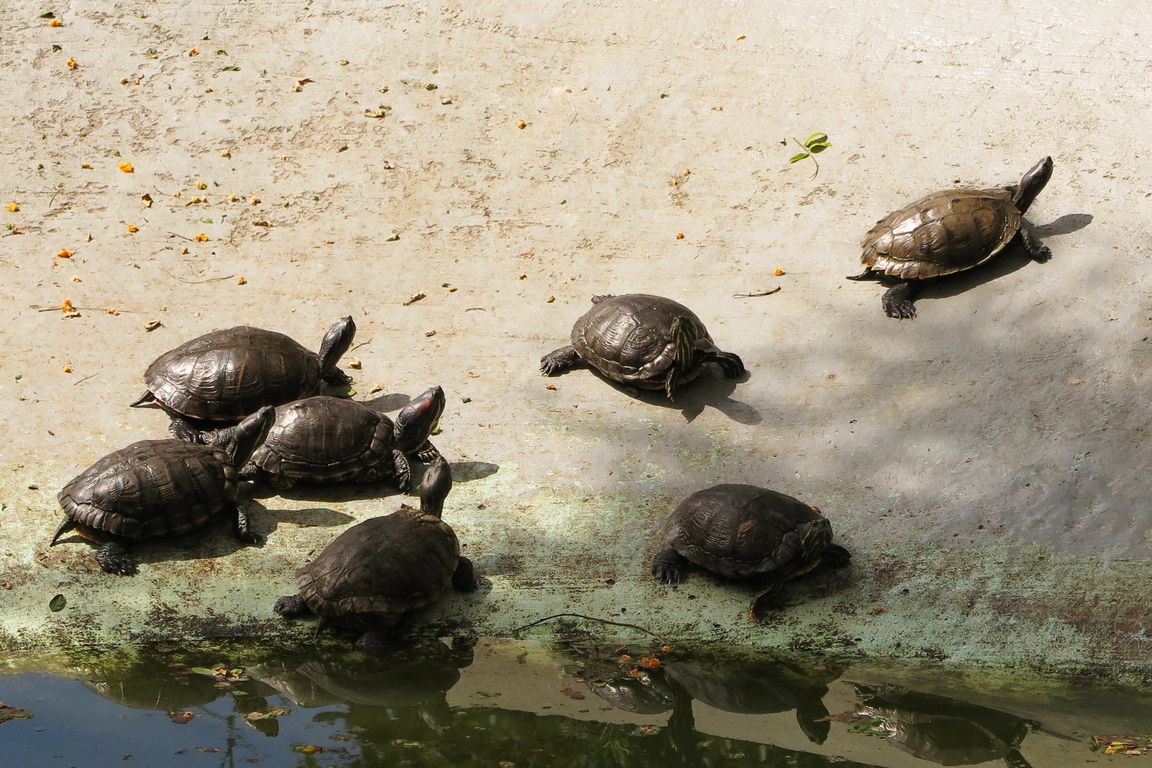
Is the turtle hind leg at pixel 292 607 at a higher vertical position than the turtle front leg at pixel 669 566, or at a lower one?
higher

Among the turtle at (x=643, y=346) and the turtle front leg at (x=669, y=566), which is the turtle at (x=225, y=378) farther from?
the turtle front leg at (x=669, y=566)

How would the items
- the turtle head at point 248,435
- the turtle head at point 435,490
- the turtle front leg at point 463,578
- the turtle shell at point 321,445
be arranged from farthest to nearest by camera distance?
1. the turtle shell at point 321,445
2. the turtle head at point 248,435
3. the turtle head at point 435,490
4. the turtle front leg at point 463,578

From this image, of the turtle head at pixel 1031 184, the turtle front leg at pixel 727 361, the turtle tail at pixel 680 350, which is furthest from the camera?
the turtle head at pixel 1031 184

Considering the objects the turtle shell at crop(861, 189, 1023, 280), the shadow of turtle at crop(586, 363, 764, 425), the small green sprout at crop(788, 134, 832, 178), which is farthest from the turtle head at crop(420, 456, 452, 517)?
the small green sprout at crop(788, 134, 832, 178)

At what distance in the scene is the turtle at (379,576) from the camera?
621 cm

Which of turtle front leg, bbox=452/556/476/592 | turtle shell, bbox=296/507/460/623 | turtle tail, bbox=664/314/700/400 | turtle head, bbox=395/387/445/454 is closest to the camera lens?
turtle shell, bbox=296/507/460/623

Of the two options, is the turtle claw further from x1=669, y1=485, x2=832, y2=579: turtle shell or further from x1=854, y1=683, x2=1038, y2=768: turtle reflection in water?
x1=854, y1=683, x2=1038, y2=768: turtle reflection in water

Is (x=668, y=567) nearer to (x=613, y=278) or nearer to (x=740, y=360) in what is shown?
(x=740, y=360)

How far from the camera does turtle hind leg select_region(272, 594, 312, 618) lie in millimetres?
6406

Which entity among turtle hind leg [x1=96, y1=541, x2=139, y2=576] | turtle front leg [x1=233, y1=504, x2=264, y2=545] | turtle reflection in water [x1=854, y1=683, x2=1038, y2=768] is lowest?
turtle reflection in water [x1=854, y1=683, x2=1038, y2=768]

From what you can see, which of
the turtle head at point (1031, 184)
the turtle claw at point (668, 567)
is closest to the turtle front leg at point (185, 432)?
the turtle claw at point (668, 567)

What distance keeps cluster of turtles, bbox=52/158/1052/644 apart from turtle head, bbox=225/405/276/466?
0.01m

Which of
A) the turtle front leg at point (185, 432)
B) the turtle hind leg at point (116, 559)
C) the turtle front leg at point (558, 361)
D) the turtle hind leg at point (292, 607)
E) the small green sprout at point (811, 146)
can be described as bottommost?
the turtle front leg at point (558, 361)

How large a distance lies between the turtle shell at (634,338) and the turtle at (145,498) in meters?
3.01
